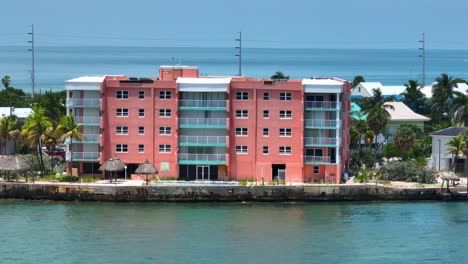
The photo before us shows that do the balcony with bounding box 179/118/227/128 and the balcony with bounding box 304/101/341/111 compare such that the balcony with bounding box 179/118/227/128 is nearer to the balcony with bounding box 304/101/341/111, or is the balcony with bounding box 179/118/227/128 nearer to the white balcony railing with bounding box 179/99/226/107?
the white balcony railing with bounding box 179/99/226/107

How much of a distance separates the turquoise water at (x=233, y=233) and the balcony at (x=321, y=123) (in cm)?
567

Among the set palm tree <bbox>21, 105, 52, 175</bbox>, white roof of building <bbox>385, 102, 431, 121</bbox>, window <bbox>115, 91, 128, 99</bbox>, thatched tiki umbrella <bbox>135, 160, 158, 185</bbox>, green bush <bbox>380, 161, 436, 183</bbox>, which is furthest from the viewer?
white roof of building <bbox>385, 102, 431, 121</bbox>

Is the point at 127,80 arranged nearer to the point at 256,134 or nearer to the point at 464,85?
the point at 256,134

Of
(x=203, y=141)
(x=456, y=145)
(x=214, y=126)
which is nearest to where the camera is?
(x=214, y=126)

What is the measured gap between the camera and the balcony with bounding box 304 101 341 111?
75.5 m

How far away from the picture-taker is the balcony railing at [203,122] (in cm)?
7594

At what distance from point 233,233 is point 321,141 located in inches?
601

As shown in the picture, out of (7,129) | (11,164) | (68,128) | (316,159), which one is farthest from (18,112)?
(316,159)

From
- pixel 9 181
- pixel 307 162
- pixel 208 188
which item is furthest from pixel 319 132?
pixel 9 181

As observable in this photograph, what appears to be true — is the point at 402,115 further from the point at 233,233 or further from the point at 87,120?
the point at 233,233

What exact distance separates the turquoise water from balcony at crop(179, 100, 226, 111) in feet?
22.9

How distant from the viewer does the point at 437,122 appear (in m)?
102

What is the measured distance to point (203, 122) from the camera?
76.1 meters

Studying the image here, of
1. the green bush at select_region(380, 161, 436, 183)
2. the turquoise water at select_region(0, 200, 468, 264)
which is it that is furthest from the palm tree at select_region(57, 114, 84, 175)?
the green bush at select_region(380, 161, 436, 183)
